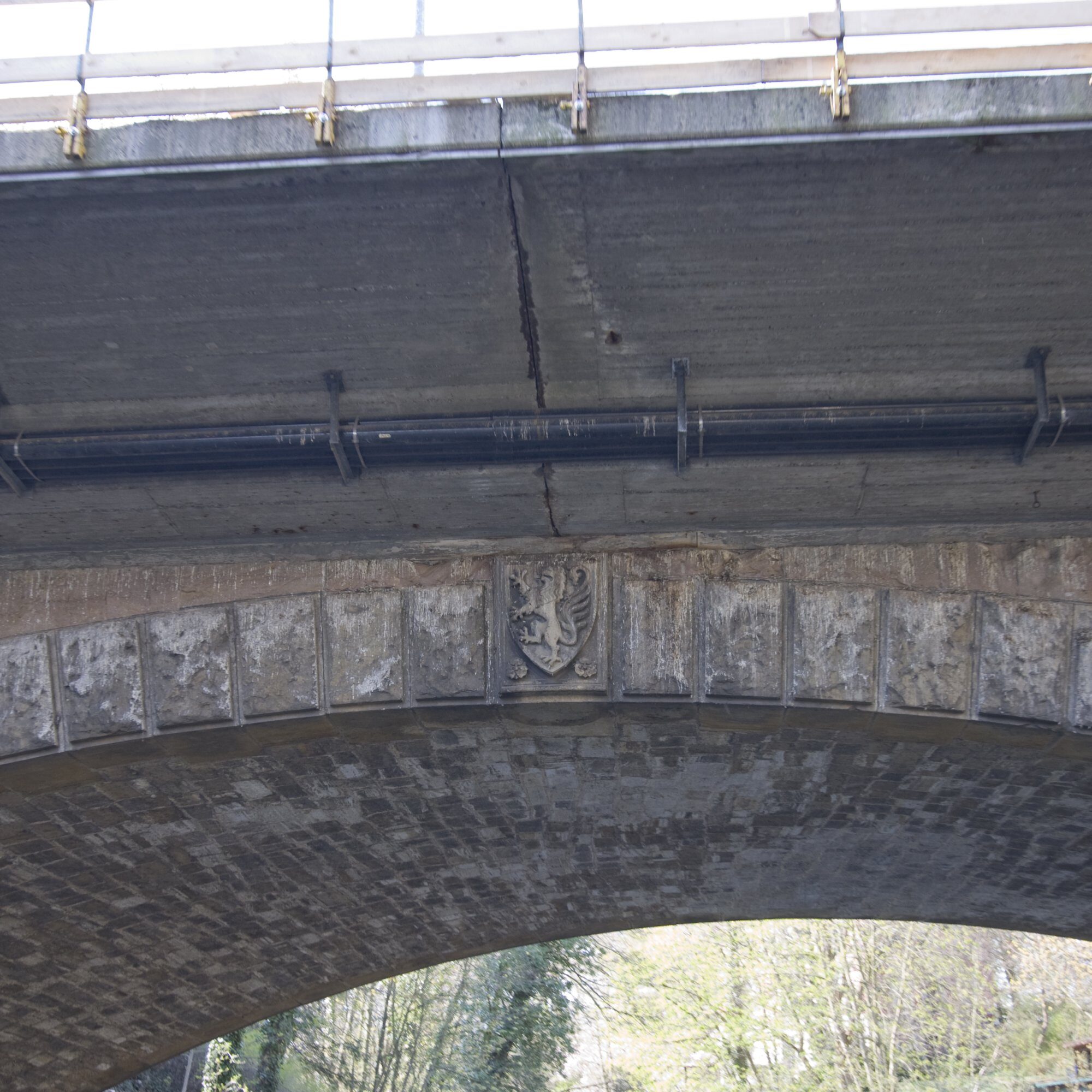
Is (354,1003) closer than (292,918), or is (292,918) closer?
(292,918)

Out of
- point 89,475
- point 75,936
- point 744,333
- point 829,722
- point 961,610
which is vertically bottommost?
point 75,936

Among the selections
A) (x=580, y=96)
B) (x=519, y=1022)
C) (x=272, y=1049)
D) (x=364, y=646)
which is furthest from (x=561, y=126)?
(x=519, y=1022)

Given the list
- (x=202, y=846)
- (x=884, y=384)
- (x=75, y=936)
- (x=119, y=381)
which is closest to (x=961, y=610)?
(x=884, y=384)

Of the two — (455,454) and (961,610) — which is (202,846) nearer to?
(455,454)

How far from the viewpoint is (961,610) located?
177 inches

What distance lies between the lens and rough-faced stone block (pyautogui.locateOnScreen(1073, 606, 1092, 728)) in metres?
4.34

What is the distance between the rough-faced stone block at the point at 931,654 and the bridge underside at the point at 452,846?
0.49 ft

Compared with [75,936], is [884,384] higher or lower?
higher

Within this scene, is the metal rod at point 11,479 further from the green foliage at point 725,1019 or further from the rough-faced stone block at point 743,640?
the green foliage at point 725,1019

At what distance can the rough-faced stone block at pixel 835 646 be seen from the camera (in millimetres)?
4434

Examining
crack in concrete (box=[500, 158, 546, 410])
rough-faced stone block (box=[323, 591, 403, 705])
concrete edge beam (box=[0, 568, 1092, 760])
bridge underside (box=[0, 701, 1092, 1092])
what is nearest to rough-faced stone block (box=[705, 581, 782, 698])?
concrete edge beam (box=[0, 568, 1092, 760])

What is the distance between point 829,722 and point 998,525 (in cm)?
101

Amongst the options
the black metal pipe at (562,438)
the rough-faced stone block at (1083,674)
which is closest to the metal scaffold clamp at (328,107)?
the black metal pipe at (562,438)

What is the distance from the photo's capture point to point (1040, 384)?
404 cm
